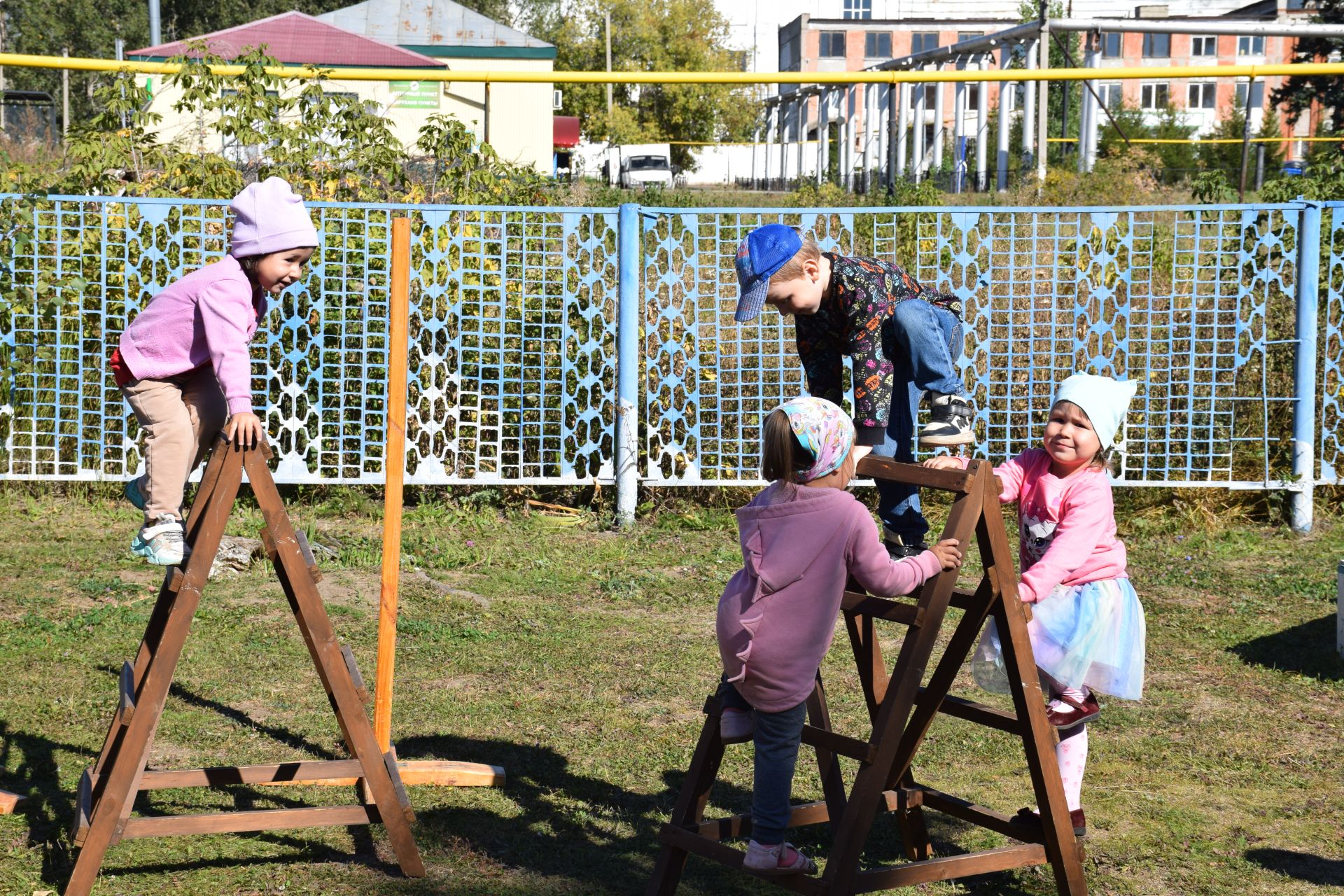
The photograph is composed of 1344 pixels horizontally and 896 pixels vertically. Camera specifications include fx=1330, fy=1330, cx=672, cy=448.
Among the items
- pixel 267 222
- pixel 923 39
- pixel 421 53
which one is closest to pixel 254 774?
pixel 267 222

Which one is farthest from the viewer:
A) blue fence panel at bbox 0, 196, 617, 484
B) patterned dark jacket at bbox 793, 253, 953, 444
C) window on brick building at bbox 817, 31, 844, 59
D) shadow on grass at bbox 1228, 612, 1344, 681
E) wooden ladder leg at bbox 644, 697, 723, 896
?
window on brick building at bbox 817, 31, 844, 59

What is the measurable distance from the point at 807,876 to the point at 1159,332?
5709 mm

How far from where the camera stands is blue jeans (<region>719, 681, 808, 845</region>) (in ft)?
9.98

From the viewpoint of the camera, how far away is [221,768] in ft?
12.1

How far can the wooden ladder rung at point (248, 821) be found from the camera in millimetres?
3359

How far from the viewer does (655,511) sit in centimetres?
781

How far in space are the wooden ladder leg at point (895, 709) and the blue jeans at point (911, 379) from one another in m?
0.65

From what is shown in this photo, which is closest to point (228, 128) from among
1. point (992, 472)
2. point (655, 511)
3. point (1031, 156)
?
point (655, 511)

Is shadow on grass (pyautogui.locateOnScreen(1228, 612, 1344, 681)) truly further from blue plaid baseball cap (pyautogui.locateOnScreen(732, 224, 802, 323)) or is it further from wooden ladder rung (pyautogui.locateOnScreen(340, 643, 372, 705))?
wooden ladder rung (pyautogui.locateOnScreen(340, 643, 372, 705))

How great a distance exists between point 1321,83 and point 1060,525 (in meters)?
38.0

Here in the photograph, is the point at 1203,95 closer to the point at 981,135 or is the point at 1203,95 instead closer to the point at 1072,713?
the point at 981,135

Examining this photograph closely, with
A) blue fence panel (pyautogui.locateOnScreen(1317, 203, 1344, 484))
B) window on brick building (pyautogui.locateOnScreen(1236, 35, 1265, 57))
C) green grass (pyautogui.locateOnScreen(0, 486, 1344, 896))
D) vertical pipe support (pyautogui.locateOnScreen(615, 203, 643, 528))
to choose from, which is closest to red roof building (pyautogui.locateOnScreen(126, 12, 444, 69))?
vertical pipe support (pyautogui.locateOnScreen(615, 203, 643, 528))

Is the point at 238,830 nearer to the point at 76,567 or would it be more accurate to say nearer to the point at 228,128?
the point at 76,567

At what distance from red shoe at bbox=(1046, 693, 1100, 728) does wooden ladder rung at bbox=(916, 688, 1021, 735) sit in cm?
12
